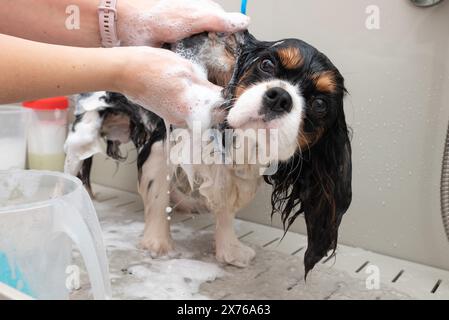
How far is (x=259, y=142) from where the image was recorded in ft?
2.85

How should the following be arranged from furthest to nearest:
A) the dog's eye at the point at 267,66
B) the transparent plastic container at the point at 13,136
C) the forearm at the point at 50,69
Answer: the transparent plastic container at the point at 13,136 < the dog's eye at the point at 267,66 < the forearm at the point at 50,69

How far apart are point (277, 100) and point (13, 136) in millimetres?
1156

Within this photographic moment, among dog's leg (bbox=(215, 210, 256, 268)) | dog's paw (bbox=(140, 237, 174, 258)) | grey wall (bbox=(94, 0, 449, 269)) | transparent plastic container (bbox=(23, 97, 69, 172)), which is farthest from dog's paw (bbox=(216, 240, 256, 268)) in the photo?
transparent plastic container (bbox=(23, 97, 69, 172))

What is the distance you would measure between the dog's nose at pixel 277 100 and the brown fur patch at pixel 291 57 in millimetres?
92

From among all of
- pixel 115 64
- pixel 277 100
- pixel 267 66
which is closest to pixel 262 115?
pixel 277 100

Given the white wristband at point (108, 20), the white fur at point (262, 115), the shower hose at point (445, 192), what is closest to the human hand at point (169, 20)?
the white wristband at point (108, 20)

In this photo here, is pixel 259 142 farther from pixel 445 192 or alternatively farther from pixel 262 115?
pixel 445 192

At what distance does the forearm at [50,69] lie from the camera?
2.00 feet

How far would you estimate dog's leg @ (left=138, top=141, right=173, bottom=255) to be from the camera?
123cm

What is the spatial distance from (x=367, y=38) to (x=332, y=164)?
1.30 ft

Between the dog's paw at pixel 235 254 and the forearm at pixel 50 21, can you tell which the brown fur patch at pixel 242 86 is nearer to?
the forearm at pixel 50 21

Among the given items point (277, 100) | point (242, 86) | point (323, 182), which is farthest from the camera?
point (323, 182)

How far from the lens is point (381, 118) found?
3.97 ft
